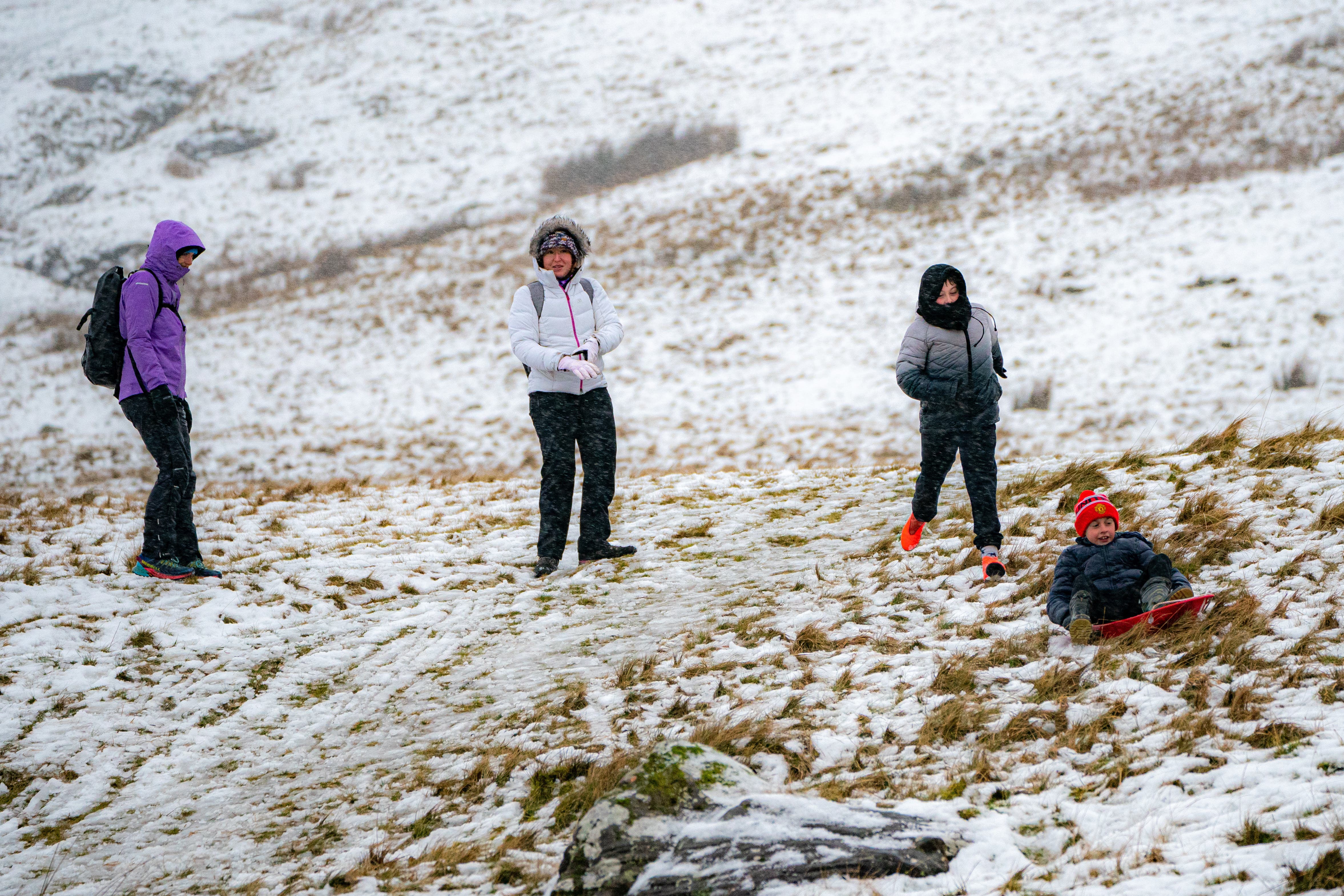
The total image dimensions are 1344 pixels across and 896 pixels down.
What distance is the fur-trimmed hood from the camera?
6.86m

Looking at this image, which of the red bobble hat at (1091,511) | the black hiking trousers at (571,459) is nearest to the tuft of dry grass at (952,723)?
the red bobble hat at (1091,511)

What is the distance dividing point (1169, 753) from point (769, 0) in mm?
43045

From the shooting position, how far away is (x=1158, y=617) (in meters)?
4.70

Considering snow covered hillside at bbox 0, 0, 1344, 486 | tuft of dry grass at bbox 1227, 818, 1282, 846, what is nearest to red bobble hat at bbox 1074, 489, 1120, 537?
tuft of dry grass at bbox 1227, 818, 1282, 846

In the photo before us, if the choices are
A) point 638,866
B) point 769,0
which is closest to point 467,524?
point 638,866

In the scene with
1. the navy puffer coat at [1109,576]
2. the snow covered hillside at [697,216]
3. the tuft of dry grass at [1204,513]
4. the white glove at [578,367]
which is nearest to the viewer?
the navy puffer coat at [1109,576]

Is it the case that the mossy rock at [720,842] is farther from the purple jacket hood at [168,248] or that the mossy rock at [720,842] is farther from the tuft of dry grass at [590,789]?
the purple jacket hood at [168,248]

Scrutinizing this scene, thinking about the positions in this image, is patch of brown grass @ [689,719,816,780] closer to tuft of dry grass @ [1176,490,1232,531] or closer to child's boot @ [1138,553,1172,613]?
child's boot @ [1138,553,1172,613]

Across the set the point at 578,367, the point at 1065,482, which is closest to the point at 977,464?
the point at 1065,482

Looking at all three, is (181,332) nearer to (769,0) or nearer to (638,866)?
(638,866)

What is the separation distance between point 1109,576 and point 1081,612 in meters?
0.34

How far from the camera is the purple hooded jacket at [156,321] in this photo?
6598mm

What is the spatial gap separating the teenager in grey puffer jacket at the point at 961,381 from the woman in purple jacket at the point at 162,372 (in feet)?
18.5

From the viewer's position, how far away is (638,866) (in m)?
3.20
